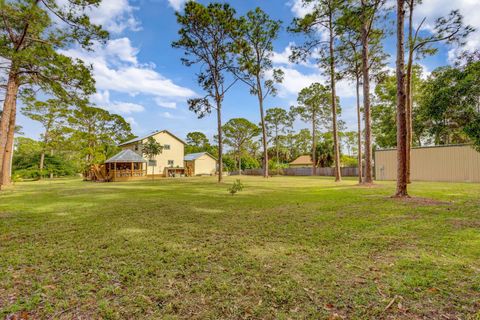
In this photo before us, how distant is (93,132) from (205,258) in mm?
29791

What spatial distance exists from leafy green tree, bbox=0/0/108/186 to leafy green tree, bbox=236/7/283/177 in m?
11.9

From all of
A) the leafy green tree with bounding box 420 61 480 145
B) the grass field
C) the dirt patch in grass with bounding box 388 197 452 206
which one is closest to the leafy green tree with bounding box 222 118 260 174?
the leafy green tree with bounding box 420 61 480 145

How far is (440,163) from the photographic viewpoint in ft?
51.9

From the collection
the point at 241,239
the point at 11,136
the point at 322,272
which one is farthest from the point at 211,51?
the point at 322,272

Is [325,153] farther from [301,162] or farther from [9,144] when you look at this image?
[9,144]

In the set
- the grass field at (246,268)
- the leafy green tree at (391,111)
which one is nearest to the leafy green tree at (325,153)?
the leafy green tree at (391,111)

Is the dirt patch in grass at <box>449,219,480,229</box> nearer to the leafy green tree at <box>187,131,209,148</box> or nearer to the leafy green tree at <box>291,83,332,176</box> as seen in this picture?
the leafy green tree at <box>291,83,332,176</box>

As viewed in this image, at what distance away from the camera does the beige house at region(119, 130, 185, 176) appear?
98.6 feet

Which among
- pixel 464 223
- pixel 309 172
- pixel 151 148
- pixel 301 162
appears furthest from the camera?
pixel 301 162

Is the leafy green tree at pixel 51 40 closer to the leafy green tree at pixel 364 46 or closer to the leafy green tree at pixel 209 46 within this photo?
the leafy green tree at pixel 209 46

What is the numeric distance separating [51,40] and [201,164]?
93.7 feet

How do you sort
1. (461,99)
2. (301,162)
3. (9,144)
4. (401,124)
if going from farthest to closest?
(301,162) → (9,144) → (461,99) → (401,124)

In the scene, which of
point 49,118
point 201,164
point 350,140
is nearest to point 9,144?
point 49,118

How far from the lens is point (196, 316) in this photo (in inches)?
75.0
